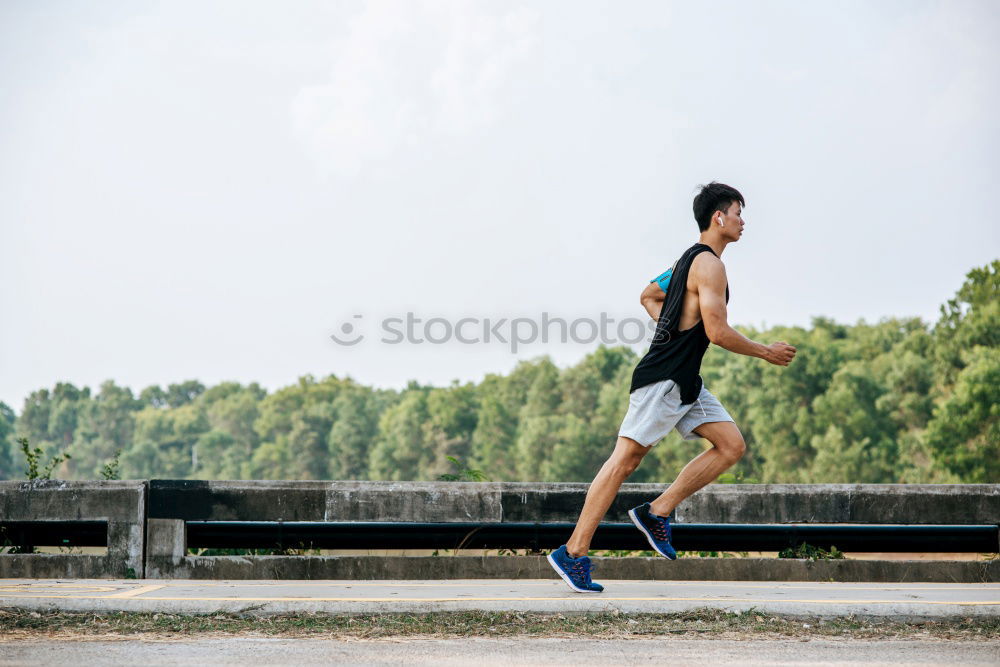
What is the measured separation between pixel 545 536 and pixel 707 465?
1.40 meters

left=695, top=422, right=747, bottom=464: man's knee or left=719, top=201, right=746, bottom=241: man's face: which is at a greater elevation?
left=719, top=201, right=746, bottom=241: man's face

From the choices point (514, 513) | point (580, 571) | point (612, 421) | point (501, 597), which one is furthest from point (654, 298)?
point (612, 421)

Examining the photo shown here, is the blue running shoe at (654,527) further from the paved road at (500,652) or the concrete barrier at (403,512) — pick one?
the paved road at (500,652)

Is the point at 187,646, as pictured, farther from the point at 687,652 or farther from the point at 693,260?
the point at 693,260

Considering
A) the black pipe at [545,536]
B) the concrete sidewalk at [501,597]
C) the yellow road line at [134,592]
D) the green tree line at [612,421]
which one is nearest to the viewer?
the concrete sidewalk at [501,597]

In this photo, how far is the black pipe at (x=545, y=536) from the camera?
640cm

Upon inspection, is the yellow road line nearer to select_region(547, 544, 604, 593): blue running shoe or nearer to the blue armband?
select_region(547, 544, 604, 593): blue running shoe

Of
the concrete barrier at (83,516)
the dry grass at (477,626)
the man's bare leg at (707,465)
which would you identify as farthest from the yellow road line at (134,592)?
the man's bare leg at (707,465)

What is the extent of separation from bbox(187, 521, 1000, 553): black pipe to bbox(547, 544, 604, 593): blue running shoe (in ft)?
3.38

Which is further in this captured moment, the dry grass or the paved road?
the dry grass

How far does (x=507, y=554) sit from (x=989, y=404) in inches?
1992

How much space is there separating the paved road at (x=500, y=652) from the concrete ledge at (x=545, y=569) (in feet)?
6.43

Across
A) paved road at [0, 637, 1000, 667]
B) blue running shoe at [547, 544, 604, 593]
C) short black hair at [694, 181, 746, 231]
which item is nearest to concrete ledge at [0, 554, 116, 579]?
paved road at [0, 637, 1000, 667]

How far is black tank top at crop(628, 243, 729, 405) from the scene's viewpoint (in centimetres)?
533
